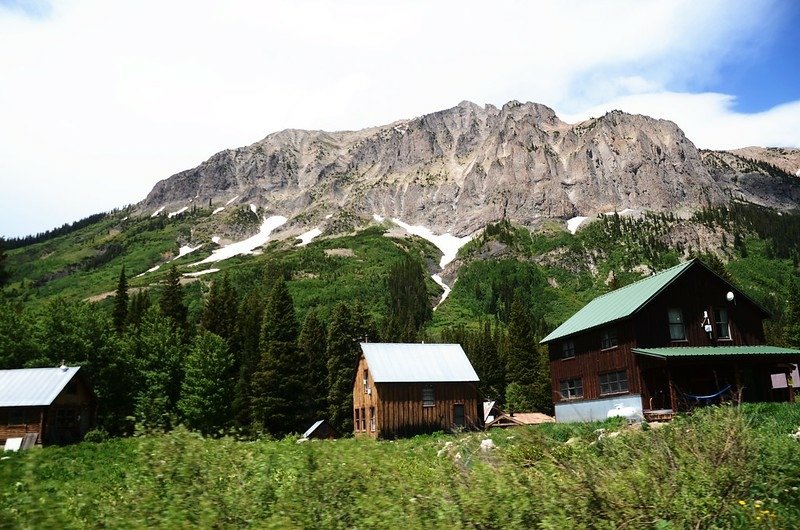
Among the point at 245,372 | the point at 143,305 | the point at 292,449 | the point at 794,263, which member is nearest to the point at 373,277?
the point at 143,305

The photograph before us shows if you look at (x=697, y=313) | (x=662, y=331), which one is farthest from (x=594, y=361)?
(x=697, y=313)

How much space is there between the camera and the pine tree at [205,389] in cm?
5456

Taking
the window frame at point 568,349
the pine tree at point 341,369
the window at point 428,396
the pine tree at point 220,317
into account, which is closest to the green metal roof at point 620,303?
the window frame at point 568,349

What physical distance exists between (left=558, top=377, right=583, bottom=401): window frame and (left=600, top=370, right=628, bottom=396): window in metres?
2.59

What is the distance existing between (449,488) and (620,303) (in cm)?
3474

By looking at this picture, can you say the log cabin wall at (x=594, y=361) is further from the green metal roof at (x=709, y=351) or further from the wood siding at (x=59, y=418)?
the wood siding at (x=59, y=418)

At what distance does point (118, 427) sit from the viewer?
55219 millimetres

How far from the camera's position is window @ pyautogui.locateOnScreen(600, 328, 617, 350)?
38531mm

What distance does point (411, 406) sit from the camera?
155ft

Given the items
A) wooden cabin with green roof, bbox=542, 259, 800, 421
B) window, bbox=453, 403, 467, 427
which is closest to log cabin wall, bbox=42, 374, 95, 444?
window, bbox=453, 403, 467, 427

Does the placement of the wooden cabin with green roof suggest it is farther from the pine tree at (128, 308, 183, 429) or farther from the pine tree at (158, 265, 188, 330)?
the pine tree at (158, 265, 188, 330)

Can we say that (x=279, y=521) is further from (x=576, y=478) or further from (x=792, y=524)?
(x=792, y=524)

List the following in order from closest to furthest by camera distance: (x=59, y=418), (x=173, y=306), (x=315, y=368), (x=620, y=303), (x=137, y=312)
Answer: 1. (x=620, y=303)
2. (x=59, y=418)
3. (x=315, y=368)
4. (x=173, y=306)
5. (x=137, y=312)

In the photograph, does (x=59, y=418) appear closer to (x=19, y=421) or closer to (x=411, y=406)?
(x=19, y=421)
